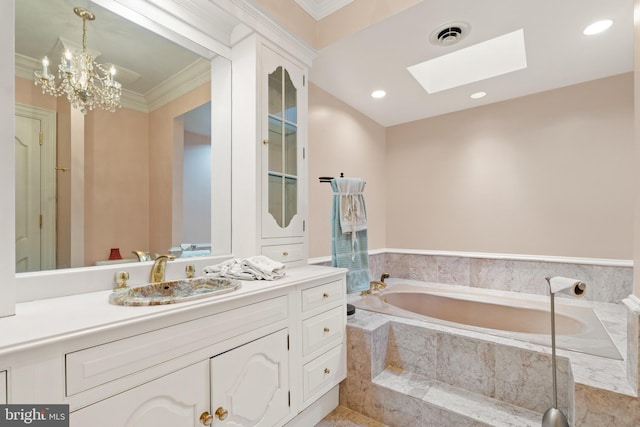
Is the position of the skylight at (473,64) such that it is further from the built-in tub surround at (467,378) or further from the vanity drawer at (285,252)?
the built-in tub surround at (467,378)

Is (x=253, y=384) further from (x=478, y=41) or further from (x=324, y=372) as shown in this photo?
(x=478, y=41)

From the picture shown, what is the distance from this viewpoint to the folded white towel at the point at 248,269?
1476mm

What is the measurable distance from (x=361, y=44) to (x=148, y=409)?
2.21 m

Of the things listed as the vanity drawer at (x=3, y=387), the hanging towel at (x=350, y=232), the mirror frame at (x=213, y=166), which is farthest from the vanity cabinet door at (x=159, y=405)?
the hanging towel at (x=350, y=232)

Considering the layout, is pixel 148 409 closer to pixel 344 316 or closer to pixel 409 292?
pixel 344 316

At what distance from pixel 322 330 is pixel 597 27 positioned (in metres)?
2.47

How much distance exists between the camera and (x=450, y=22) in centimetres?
→ 171

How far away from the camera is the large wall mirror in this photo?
1.09 meters

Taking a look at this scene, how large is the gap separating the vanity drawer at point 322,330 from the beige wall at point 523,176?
1802 mm

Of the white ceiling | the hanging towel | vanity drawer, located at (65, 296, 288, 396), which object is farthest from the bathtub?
the white ceiling

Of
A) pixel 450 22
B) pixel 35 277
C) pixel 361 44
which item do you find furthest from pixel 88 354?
pixel 450 22

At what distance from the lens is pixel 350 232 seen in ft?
7.40

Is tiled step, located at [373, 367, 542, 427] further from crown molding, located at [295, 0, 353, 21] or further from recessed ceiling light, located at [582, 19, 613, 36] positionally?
crown molding, located at [295, 0, 353, 21]

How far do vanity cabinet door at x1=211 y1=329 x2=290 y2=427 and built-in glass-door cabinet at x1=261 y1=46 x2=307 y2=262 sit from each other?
61 cm
